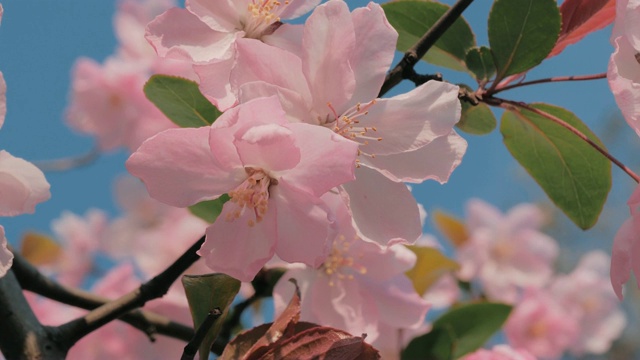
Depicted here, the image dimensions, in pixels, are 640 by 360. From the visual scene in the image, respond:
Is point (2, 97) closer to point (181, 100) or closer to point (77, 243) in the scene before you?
point (181, 100)

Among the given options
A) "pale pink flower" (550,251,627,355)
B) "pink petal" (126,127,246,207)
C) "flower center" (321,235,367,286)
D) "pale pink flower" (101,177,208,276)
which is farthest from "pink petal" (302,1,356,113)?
"pale pink flower" (550,251,627,355)

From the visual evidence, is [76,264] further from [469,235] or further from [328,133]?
[328,133]

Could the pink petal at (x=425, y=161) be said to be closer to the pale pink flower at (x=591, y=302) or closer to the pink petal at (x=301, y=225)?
the pink petal at (x=301, y=225)

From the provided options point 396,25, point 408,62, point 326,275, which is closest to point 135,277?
point 326,275

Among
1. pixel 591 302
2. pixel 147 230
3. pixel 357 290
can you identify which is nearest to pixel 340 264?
pixel 357 290

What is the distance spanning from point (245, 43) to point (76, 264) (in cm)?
202

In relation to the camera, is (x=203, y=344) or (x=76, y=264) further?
(x=76, y=264)

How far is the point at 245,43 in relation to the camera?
26.2 inches

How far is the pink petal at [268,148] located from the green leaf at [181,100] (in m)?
0.20

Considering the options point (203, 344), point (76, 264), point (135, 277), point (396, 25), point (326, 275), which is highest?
point (396, 25)

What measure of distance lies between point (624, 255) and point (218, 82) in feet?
1.32

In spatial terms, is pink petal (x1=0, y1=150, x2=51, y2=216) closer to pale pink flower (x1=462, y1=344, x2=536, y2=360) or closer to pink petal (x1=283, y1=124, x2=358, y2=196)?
pink petal (x1=283, y1=124, x2=358, y2=196)

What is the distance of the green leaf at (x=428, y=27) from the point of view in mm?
906

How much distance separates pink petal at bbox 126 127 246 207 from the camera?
2.05 ft
